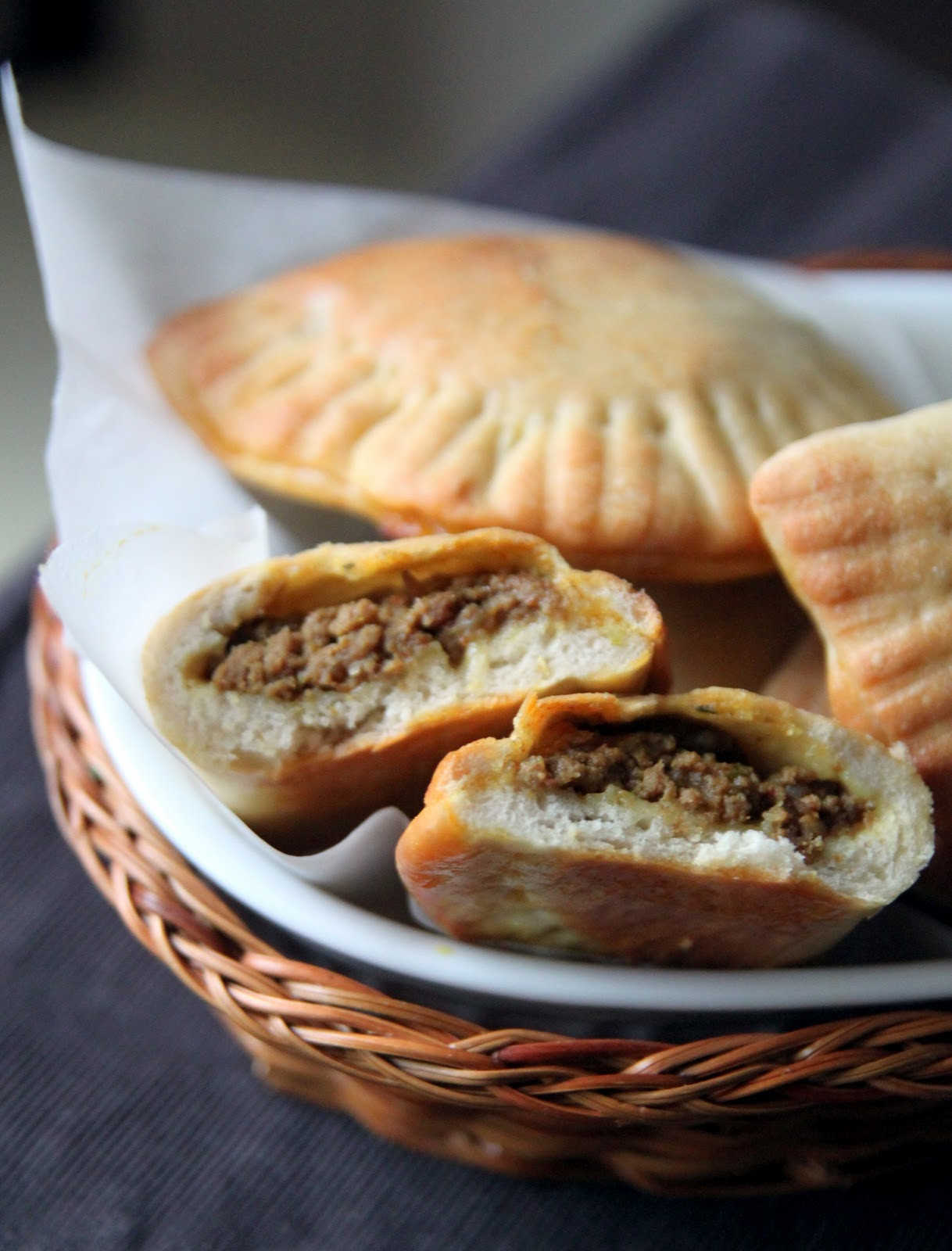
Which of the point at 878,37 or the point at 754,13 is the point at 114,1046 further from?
the point at 878,37

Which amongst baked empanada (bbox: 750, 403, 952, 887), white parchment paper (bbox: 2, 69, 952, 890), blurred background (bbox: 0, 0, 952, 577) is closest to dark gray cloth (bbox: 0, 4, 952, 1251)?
white parchment paper (bbox: 2, 69, 952, 890)

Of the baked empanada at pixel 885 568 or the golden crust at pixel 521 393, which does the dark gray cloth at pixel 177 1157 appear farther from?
the golden crust at pixel 521 393

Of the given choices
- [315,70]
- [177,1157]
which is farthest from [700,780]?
[315,70]

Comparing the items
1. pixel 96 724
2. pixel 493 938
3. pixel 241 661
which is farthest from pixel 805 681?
Result: pixel 96 724

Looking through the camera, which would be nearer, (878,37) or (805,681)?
(805,681)

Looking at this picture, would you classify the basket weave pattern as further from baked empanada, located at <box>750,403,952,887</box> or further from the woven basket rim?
baked empanada, located at <box>750,403,952,887</box>

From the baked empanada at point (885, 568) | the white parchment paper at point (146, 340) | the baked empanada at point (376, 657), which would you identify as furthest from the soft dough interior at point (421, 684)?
the baked empanada at point (885, 568)
